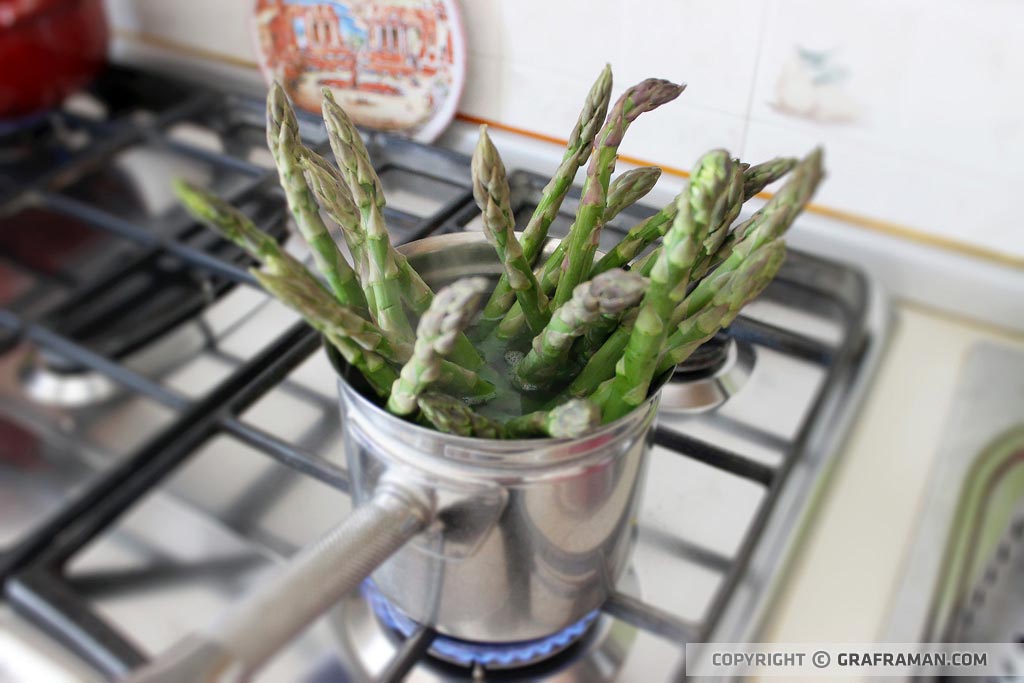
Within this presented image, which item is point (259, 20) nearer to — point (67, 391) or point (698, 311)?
point (67, 391)

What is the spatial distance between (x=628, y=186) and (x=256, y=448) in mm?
235

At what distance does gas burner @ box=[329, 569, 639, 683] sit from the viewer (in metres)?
0.38

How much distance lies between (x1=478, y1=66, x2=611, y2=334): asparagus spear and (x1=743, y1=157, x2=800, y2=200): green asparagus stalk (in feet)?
0.22

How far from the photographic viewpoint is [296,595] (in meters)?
0.27

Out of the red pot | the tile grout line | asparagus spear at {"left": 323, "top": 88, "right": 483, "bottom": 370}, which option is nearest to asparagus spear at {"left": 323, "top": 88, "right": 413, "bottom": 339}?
asparagus spear at {"left": 323, "top": 88, "right": 483, "bottom": 370}

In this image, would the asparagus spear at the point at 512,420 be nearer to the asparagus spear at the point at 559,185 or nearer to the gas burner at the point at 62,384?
the asparagus spear at the point at 559,185

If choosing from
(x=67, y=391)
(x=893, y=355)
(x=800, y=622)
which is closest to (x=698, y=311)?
(x=800, y=622)

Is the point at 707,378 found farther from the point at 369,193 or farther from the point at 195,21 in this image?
the point at 195,21

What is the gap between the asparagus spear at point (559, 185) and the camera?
0.36 m

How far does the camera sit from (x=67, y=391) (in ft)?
1.74

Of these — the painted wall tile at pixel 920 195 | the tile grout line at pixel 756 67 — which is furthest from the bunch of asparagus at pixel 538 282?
the painted wall tile at pixel 920 195

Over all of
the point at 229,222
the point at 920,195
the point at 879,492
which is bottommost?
the point at 879,492

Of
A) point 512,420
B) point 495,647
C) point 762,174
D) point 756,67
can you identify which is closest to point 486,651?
point 495,647

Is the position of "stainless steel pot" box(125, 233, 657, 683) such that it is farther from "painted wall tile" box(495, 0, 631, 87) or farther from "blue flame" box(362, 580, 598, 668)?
"painted wall tile" box(495, 0, 631, 87)
